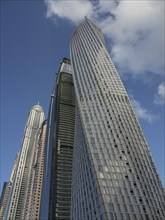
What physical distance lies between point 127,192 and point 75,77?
93.5 meters

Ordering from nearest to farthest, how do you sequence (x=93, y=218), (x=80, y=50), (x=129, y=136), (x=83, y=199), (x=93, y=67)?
(x=93, y=218) → (x=83, y=199) → (x=129, y=136) → (x=93, y=67) → (x=80, y=50)

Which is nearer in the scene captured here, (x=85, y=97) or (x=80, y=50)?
(x=85, y=97)

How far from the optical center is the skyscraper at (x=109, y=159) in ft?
347

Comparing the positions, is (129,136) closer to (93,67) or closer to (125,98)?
(125,98)

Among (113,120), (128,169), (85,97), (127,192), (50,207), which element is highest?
(85,97)

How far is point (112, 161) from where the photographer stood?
120 meters

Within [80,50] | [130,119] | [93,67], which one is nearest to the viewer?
[130,119]

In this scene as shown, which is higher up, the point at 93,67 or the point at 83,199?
the point at 93,67

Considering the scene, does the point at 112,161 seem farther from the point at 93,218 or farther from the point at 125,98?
the point at 125,98

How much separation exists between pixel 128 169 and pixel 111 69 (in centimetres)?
7627

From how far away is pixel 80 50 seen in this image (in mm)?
198750

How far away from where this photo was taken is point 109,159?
394ft

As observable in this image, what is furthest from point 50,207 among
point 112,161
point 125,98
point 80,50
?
point 80,50

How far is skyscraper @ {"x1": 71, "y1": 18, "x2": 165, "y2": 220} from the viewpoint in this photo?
10562 centimetres
